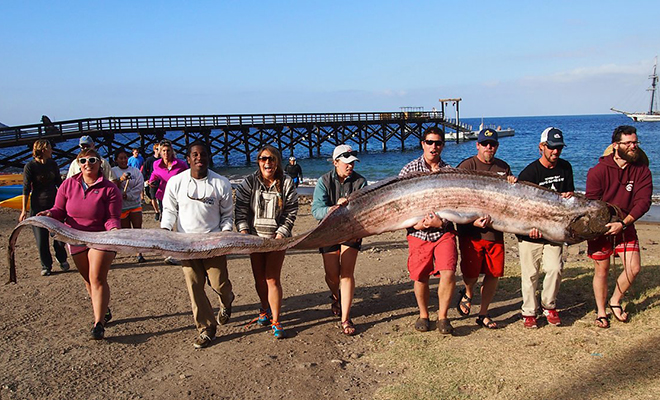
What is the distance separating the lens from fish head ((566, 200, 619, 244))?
16.4ft

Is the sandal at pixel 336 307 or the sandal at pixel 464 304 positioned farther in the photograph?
the sandal at pixel 336 307

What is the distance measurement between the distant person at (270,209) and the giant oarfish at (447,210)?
38 centimetres

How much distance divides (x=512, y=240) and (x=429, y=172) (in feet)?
21.0

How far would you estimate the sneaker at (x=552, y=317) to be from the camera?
5324mm

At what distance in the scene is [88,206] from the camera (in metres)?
5.31

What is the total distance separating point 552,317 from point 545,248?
2.33 ft

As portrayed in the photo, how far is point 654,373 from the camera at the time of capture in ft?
13.4

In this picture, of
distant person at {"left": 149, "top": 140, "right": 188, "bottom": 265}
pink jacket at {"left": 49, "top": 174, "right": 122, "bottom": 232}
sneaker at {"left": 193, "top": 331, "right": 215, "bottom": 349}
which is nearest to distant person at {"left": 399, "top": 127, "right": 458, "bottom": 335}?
sneaker at {"left": 193, "top": 331, "right": 215, "bottom": 349}

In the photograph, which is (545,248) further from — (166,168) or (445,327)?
(166,168)

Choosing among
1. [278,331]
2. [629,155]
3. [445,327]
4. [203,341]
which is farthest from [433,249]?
[203,341]

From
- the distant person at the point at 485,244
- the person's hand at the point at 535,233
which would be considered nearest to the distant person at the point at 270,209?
the distant person at the point at 485,244

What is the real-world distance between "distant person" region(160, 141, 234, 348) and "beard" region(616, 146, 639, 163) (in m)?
3.80

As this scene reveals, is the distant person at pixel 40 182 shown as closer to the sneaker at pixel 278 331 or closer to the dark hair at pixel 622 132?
the sneaker at pixel 278 331

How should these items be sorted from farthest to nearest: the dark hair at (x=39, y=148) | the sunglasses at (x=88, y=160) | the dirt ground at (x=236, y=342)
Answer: the dark hair at (x=39, y=148) → the sunglasses at (x=88, y=160) → the dirt ground at (x=236, y=342)
